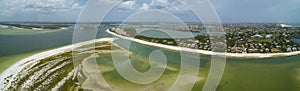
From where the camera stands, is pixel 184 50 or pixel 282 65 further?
pixel 184 50

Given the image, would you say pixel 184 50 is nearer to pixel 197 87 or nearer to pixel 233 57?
pixel 233 57

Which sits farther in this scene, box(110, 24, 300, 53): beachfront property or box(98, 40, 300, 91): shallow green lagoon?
box(110, 24, 300, 53): beachfront property

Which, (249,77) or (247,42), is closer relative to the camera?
(249,77)

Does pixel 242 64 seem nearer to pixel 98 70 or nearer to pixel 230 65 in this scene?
pixel 230 65

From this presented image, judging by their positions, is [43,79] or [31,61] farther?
[31,61]

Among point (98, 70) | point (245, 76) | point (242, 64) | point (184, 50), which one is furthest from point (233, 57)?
point (98, 70)

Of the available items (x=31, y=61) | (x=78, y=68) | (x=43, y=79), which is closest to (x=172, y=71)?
(x=78, y=68)

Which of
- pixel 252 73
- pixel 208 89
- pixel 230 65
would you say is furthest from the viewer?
pixel 230 65

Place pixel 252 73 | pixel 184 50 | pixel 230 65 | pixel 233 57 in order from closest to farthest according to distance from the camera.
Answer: pixel 252 73 → pixel 230 65 → pixel 233 57 → pixel 184 50

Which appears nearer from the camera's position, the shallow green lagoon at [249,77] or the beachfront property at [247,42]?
the shallow green lagoon at [249,77]
